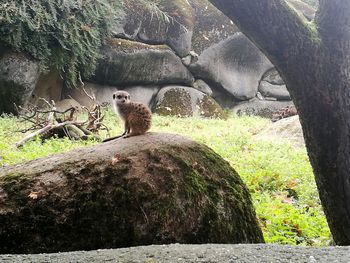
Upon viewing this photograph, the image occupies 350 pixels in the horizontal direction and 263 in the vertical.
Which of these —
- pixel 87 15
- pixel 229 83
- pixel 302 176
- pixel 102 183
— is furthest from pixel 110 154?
pixel 229 83

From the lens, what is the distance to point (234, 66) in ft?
59.7

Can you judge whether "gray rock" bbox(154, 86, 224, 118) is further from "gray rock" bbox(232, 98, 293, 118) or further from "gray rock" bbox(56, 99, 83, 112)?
"gray rock" bbox(56, 99, 83, 112)

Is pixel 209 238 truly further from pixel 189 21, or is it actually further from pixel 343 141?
pixel 189 21

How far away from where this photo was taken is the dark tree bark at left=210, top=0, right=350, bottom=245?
380 centimetres

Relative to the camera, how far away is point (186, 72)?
55.6 ft

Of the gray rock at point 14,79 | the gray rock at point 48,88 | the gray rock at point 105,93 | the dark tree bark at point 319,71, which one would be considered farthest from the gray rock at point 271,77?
the dark tree bark at point 319,71

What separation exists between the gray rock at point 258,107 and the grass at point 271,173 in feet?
21.7

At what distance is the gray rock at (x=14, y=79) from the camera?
1237 centimetres

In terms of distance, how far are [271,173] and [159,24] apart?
1069 cm

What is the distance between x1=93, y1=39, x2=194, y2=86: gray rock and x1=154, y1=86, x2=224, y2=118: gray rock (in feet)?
1.76

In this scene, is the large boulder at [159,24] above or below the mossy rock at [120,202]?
above

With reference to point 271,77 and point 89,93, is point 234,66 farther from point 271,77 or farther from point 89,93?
point 89,93

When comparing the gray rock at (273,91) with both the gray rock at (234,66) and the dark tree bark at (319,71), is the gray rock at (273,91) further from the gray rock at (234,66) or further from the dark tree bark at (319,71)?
the dark tree bark at (319,71)

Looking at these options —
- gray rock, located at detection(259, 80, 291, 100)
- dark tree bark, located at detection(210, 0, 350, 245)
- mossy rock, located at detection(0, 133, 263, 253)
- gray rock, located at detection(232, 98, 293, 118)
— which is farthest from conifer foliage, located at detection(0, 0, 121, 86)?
dark tree bark, located at detection(210, 0, 350, 245)
